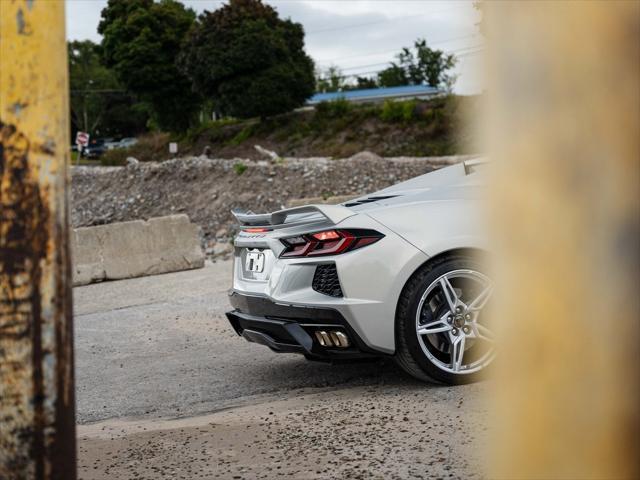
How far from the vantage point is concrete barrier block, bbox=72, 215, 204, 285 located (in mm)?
13141

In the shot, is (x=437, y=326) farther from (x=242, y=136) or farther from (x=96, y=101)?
(x=96, y=101)

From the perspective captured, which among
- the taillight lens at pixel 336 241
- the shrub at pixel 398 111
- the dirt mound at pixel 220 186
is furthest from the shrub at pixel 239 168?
the shrub at pixel 398 111

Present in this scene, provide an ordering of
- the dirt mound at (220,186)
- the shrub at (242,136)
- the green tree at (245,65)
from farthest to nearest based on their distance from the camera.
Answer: the shrub at (242,136), the green tree at (245,65), the dirt mound at (220,186)

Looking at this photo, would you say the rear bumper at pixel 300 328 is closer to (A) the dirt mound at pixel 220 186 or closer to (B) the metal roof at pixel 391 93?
(A) the dirt mound at pixel 220 186

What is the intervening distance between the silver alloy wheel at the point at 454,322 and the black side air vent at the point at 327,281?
520 mm

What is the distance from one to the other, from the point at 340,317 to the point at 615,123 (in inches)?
157

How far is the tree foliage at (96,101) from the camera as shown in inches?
4013

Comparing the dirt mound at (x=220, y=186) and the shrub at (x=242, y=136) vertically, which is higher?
the shrub at (x=242, y=136)

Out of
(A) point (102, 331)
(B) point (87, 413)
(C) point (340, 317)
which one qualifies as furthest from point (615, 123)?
(A) point (102, 331)

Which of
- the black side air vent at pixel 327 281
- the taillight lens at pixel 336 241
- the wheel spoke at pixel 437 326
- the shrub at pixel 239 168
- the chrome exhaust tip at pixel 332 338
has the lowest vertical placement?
the shrub at pixel 239 168

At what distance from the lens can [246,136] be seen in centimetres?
6003

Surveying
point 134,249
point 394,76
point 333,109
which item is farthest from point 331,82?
point 134,249

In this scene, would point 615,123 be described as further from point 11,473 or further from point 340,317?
point 340,317

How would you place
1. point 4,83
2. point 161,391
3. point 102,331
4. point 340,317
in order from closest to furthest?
point 4,83, point 340,317, point 161,391, point 102,331
